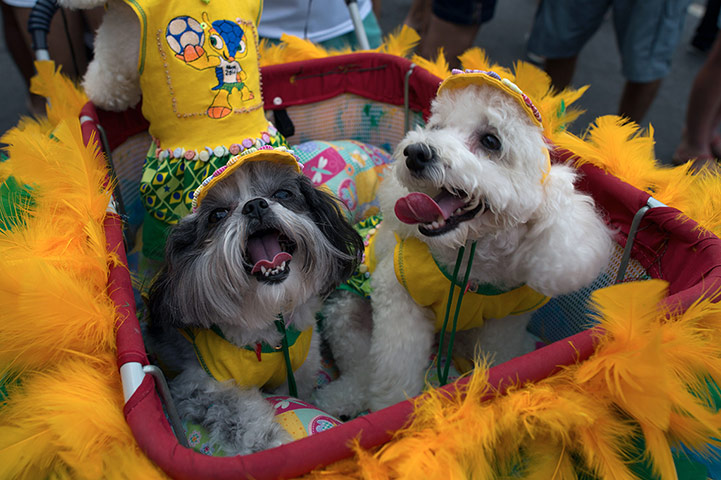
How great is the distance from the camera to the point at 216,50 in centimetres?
162

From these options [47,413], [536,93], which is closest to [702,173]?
[536,93]

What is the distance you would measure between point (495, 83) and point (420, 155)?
237 millimetres

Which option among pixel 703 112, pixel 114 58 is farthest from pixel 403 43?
pixel 703 112

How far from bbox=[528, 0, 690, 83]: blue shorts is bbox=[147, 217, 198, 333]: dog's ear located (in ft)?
8.82

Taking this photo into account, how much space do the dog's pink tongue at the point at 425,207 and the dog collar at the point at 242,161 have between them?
0.31m

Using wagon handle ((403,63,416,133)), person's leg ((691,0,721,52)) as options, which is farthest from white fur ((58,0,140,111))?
person's leg ((691,0,721,52))

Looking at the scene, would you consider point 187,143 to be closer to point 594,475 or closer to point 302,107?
point 302,107

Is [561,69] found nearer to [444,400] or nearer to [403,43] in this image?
[403,43]

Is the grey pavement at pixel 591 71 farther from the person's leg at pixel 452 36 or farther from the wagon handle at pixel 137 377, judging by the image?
the wagon handle at pixel 137 377

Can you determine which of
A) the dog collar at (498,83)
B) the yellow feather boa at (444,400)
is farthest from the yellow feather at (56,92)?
the dog collar at (498,83)

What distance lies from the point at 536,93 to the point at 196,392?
1.41 m

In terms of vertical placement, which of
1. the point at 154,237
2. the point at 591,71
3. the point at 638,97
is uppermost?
the point at 154,237

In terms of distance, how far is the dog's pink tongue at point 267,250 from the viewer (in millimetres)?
1195

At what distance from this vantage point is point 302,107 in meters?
2.30
